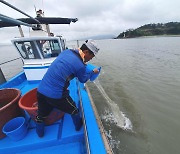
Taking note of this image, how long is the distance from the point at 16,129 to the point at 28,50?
4352mm

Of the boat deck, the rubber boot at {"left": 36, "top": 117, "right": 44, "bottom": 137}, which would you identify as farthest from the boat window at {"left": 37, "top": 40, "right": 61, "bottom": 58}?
the rubber boot at {"left": 36, "top": 117, "right": 44, "bottom": 137}

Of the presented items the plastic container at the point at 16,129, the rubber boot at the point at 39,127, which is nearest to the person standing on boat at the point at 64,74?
the rubber boot at the point at 39,127

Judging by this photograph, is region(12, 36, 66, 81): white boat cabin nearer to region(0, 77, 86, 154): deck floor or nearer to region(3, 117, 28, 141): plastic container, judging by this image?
region(3, 117, 28, 141): plastic container

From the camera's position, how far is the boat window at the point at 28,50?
20.4 ft

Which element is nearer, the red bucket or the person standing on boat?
the person standing on boat

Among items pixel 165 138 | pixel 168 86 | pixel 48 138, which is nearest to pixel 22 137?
pixel 48 138

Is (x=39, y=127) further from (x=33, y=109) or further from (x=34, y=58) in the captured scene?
(x=34, y=58)

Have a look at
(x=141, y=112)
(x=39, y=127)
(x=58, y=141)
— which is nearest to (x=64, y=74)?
(x=39, y=127)

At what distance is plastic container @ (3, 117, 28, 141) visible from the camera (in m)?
2.97

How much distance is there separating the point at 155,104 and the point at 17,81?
6250 mm

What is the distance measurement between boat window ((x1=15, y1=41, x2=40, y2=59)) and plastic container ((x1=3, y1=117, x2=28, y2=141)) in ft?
12.3

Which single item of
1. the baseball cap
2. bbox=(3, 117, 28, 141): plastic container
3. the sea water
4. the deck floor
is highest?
the baseball cap

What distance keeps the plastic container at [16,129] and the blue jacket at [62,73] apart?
3.24 ft

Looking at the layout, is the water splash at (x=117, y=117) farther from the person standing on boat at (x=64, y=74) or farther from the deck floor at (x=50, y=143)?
the person standing on boat at (x=64, y=74)
